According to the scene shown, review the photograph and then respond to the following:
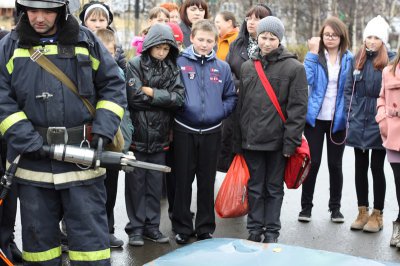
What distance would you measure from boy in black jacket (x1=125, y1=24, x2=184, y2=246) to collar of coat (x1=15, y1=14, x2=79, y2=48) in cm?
167

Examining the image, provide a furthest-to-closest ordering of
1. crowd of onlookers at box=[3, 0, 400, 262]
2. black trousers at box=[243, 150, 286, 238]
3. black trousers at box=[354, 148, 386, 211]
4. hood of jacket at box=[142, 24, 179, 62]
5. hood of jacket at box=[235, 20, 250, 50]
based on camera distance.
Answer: hood of jacket at box=[235, 20, 250, 50] < black trousers at box=[354, 148, 386, 211] < black trousers at box=[243, 150, 286, 238] < crowd of onlookers at box=[3, 0, 400, 262] < hood of jacket at box=[142, 24, 179, 62]

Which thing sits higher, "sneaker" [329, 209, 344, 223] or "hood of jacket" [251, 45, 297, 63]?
"hood of jacket" [251, 45, 297, 63]

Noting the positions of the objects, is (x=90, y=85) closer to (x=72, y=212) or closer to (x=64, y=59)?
(x=64, y=59)

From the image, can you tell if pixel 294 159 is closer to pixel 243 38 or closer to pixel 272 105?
pixel 272 105

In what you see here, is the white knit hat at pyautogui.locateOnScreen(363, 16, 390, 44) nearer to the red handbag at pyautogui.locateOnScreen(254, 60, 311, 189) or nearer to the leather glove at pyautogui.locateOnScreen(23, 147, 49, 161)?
the red handbag at pyautogui.locateOnScreen(254, 60, 311, 189)

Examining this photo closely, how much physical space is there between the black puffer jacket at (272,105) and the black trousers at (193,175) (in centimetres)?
35

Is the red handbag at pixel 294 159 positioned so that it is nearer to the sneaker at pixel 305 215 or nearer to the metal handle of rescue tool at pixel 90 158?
the sneaker at pixel 305 215

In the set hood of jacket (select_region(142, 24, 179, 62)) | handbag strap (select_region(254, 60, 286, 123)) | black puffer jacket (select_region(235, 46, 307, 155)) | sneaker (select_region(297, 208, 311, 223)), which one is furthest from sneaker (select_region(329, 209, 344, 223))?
hood of jacket (select_region(142, 24, 179, 62))

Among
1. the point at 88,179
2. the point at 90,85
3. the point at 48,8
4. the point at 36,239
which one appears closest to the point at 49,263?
the point at 36,239

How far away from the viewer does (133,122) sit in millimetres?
6914

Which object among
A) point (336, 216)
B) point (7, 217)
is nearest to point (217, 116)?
A: point (336, 216)

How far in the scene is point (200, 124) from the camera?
7.00 meters

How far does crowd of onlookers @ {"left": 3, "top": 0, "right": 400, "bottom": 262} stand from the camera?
6.91 m

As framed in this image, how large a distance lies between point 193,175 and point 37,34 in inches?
99.5
